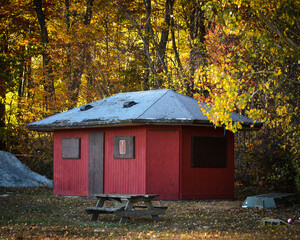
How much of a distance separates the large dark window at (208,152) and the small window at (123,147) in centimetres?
209

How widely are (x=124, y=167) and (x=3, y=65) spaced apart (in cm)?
1102

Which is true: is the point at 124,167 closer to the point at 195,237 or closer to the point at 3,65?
the point at 195,237

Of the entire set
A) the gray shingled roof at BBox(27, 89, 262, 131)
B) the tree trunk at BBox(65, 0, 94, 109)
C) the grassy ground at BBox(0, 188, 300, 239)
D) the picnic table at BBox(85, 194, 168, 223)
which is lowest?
the grassy ground at BBox(0, 188, 300, 239)

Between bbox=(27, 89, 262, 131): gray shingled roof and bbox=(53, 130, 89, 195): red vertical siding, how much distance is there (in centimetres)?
73

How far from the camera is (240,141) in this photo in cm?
2130

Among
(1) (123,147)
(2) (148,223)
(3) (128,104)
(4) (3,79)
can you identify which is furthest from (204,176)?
(4) (3,79)

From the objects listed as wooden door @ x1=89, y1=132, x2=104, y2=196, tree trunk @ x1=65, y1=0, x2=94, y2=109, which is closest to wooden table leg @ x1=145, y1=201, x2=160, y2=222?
wooden door @ x1=89, y1=132, x2=104, y2=196

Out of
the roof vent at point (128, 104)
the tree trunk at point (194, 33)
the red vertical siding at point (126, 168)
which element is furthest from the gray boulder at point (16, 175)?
the tree trunk at point (194, 33)

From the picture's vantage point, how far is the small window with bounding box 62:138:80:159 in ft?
60.5

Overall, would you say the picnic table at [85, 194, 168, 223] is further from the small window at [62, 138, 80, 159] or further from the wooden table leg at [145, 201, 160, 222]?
the small window at [62, 138, 80, 159]

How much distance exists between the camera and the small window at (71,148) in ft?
60.5

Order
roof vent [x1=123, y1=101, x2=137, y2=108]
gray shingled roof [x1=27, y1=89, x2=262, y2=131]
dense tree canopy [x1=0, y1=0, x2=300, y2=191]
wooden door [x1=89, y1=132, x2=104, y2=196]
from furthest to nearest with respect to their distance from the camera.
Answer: dense tree canopy [x1=0, y1=0, x2=300, y2=191] < roof vent [x1=123, y1=101, x2=137, y2=108] < wooden door [x1=89, y1=132, x2=104, y2=196] < gray shingled roof [x1=27, y1=89, x2=262, y2=131]

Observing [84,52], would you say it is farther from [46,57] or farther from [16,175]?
[16,175]

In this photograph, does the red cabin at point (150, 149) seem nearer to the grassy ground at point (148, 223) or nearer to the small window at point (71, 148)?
the small window at point (71, 148)
